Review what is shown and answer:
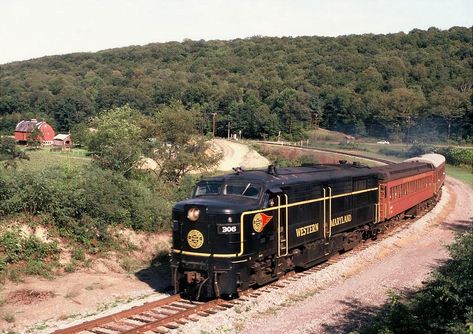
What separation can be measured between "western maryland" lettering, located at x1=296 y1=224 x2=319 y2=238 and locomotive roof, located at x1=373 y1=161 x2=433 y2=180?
835 centimetres

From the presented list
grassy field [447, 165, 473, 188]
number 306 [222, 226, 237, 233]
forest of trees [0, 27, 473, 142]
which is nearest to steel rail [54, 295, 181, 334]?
number 306 [222, 226, 237, 233]

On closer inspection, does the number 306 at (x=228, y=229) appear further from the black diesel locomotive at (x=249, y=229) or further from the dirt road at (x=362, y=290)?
the dirt road at (x=362, y=290)

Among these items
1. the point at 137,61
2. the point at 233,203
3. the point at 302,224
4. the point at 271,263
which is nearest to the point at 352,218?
the point at 302,224

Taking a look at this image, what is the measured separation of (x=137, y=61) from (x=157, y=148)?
15601 centimetres

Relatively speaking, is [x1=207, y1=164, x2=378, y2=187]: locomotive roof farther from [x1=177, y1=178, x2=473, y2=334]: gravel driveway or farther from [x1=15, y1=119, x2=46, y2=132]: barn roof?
[x1=15, y1=119, x2=46, y2=132]: barn roof

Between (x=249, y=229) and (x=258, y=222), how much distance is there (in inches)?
17.4

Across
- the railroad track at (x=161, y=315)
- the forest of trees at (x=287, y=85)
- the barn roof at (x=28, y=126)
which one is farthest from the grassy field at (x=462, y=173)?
the barn roof at (x=28, y=126)

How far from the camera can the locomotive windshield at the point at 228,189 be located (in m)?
14.9

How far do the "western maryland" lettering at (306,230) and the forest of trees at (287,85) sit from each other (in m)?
A: 75.1

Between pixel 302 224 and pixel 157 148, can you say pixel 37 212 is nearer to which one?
pixel 302 224

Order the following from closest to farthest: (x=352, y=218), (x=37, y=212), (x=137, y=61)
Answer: (x=37, y=212) → (x=352, y=218) → (x=137, y=61)

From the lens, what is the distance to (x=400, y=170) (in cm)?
2836

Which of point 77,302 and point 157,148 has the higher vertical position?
point 157,148

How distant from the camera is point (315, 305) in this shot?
559 inches
